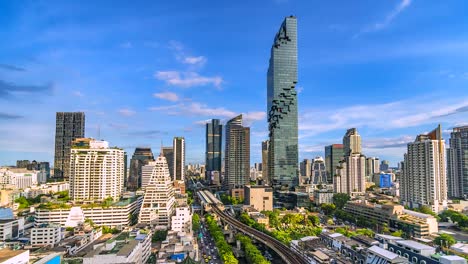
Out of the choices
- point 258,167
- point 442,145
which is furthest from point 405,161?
point 258,167

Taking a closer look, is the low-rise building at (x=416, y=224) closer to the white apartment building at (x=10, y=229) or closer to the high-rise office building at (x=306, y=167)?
the white apartment building at (x=10, y=229)

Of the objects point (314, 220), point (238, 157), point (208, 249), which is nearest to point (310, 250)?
point (208, 249)

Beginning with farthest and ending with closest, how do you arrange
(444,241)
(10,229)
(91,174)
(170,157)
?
(170,157) < (91,174) < (444,241) < (10,229)

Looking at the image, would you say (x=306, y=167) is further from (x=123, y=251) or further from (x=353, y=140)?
(x=123, y=251)

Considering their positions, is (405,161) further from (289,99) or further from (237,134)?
(237,134)

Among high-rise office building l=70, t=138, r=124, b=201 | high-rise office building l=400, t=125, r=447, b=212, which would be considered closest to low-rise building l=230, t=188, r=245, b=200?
high-rise office building l=70, t=138, r=124, b=201

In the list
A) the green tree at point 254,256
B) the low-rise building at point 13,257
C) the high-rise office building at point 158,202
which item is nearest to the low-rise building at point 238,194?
the high-rise office building at point 158,202
